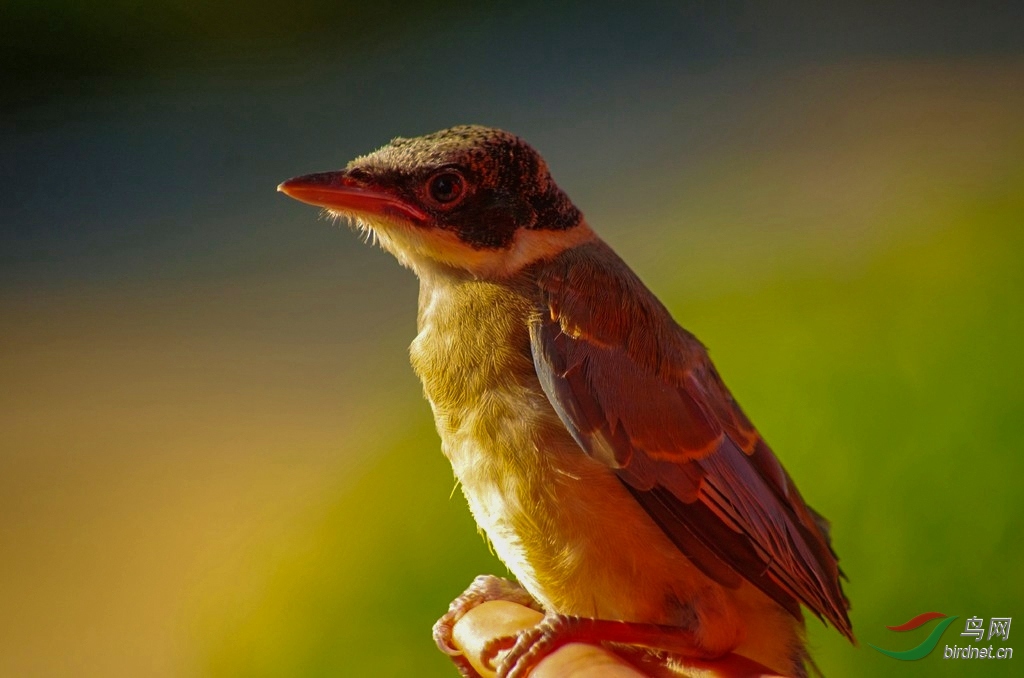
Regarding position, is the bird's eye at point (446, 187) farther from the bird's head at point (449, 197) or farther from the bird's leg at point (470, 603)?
the bird's leg at point (470, 603)

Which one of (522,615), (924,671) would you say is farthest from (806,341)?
(522,615)

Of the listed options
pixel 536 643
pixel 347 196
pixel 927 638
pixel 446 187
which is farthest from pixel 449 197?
pixel 927 638

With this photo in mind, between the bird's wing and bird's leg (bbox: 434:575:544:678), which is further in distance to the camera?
bird's leg (bbox: 434:575:544:678)

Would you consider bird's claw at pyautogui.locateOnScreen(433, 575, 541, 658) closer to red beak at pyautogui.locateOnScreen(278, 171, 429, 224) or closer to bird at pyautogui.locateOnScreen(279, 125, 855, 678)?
bird at pyautogui.locateOnScreen(279, 125, 855, 678)

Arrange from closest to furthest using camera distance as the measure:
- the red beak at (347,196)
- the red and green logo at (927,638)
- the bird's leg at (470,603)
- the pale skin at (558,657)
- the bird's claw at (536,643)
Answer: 1. the pale skin at (558,657)
2. the bird's claw at (536,643)
3. the red beak at (347,196)
4. the bird's leg at (470,603)
5. the red and green logo at (927,638)

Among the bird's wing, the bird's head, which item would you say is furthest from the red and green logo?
the bird's head

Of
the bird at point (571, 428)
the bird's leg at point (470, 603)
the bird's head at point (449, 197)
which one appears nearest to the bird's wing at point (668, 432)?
the bird at point (571, 428)

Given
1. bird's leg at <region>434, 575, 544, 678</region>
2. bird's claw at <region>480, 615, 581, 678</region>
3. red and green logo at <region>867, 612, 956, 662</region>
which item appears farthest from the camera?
red and green logo at <region>867, 612, 956, 662</region>
